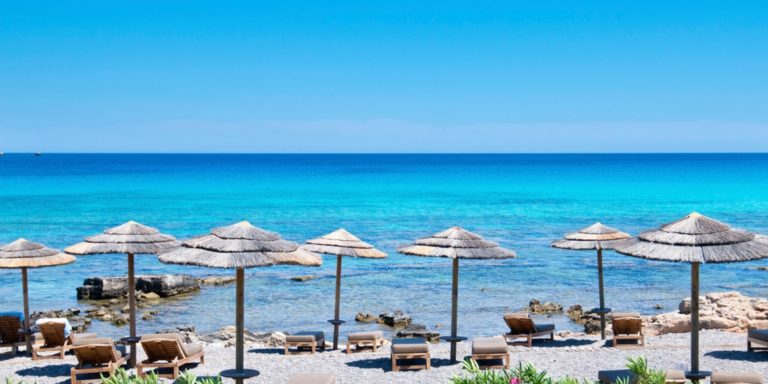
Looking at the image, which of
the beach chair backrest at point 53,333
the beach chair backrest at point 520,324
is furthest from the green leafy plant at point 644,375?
the beach chair backrest at point 53,333

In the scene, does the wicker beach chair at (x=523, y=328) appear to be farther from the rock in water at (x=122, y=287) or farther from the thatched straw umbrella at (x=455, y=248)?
the rock in water at (x=122, y=287)

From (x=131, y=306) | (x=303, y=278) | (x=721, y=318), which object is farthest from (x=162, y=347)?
(x=303, y=278)

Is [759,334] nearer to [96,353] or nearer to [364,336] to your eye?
[364,336]

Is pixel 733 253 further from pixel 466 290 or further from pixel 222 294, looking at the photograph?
pixel 222 294

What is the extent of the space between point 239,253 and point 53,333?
605 centimetres

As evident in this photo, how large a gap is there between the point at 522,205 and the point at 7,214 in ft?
115

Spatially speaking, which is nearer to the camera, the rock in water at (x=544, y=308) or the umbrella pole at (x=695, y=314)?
the umbrella pole at (x=695, y=314)

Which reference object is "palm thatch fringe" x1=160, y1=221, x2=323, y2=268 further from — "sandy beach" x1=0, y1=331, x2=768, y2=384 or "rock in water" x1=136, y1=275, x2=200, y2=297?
"rock in water" x1=136, y1=275, x2=200, y2=297

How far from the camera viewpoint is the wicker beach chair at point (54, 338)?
14656 mm

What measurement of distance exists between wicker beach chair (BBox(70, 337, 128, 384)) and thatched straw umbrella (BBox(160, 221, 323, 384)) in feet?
9.05

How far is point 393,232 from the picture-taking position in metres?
42.0

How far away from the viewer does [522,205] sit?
6088 cm

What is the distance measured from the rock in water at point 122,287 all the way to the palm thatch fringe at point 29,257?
377 inches

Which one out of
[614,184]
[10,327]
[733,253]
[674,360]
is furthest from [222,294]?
[614,184]
